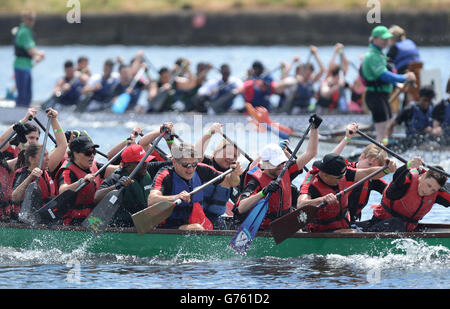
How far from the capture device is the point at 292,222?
9891 mm

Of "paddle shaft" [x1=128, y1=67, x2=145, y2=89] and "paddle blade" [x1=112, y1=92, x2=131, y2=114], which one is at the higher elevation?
"paddle shaft" [x1=128, y1=67, x2=145, y2=89]

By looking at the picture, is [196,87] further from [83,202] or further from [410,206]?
[410,206]

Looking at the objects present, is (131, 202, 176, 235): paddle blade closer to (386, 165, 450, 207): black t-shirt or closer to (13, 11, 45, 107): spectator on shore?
(386, 165, 450, 207): black t-shirt

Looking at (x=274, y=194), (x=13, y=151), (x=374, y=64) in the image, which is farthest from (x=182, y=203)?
(x=374, y=64)

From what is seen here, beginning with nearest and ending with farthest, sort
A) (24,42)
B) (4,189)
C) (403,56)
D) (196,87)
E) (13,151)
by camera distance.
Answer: (4,189), (13,151), (403,56), (24,42), (196,87)

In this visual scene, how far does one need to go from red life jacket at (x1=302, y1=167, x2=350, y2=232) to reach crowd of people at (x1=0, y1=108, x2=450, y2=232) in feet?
0.03

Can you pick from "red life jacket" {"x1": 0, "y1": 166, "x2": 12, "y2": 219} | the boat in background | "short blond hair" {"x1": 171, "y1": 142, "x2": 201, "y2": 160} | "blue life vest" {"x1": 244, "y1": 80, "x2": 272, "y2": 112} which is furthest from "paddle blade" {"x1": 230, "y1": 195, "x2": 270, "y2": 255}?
"blue life vest" {"x1": 244, "y1": 80, "x2": 272, "y2": 112}

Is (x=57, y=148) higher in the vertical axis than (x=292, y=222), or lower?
higher

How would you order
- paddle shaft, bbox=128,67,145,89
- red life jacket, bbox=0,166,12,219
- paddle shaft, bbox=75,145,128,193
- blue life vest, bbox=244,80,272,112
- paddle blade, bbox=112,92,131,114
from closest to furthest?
paddle shaft, bbox=75,145,128,193, red life jacket, bbox=0,166,12,219, blue life vest, bbox=244,80,272,112, paddle blade, bbox=112,92,131,114, paddle shaft, bbox=128,67,145,89

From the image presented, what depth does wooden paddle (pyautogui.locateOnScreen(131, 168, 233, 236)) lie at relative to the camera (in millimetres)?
9953

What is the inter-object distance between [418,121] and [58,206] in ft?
25.7
